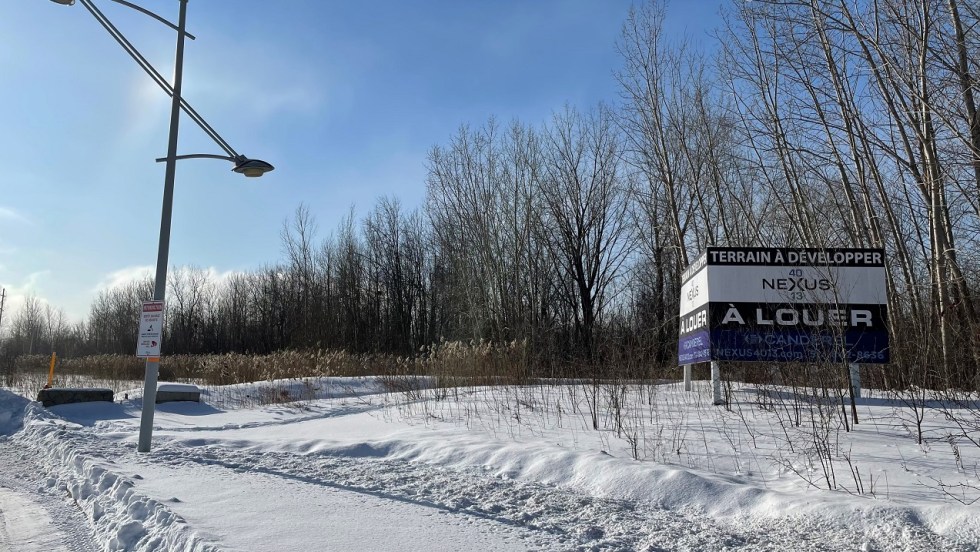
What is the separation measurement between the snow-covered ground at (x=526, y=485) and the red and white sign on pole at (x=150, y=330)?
4.50 feet

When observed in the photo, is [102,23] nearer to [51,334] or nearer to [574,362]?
[574,362]

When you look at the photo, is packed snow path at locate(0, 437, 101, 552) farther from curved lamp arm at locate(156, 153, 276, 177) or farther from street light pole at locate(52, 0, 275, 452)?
curved lamp arm at locate(156, 153, 276, 177)

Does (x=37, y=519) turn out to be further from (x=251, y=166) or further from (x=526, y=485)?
(x=251, y=166)

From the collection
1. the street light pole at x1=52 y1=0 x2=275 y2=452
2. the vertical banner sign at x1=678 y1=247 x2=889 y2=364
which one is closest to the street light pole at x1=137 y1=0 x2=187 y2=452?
the street light pole at x1=52 y1=0 x2=275 y2=452

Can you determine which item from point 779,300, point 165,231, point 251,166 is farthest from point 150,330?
point 779,300

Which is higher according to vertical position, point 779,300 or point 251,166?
point 251,166

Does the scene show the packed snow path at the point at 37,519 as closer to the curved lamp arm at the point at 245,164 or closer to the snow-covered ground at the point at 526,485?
the snow-covered ground at the point at 526,485

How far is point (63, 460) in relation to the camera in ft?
28.5

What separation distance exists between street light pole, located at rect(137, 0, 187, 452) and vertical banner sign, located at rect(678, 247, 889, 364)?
26.9ft

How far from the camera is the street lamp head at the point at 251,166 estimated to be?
382 inches

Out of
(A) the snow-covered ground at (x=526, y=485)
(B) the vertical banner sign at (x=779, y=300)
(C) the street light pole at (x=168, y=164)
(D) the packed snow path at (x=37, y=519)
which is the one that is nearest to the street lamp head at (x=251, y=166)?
(C) the street light pole at (x=168, y=164)

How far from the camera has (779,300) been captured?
10328 mm

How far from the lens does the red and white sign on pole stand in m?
9.05

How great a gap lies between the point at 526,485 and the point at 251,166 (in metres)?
6.41
